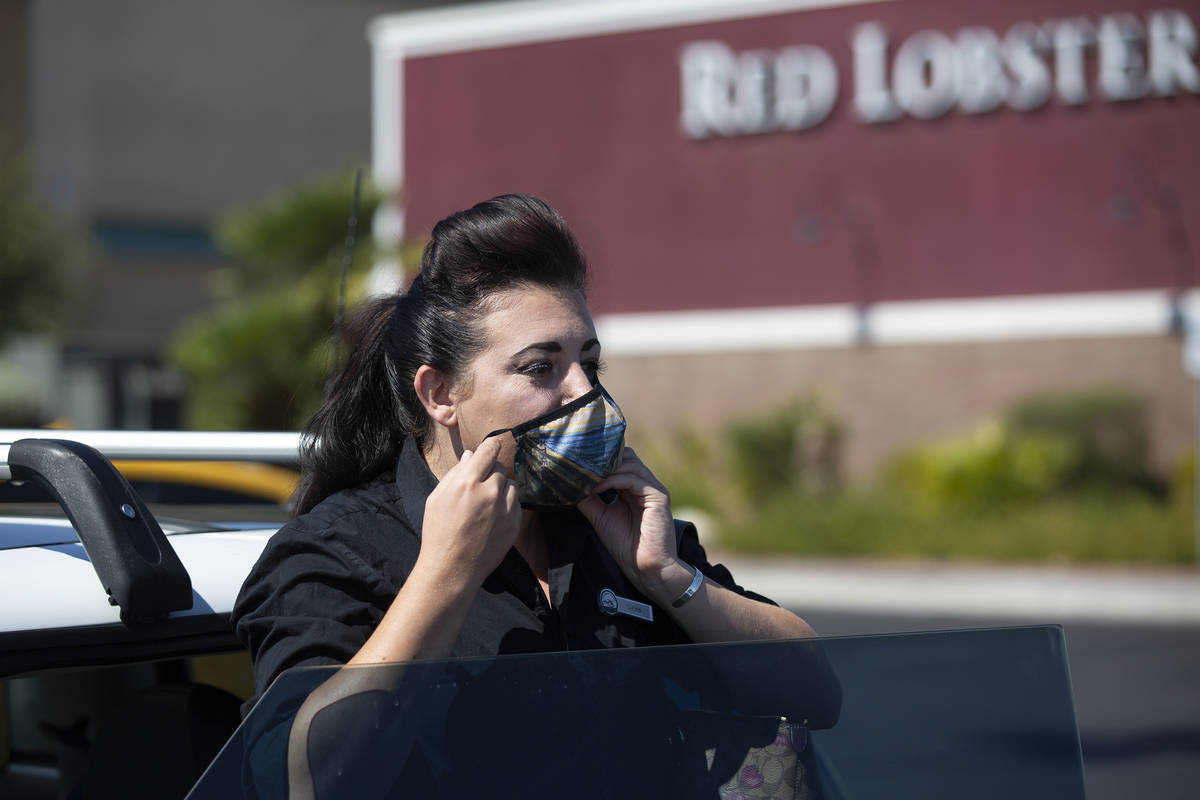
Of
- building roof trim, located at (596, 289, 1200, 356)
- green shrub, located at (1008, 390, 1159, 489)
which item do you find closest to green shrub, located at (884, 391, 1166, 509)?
green shrub, located at (1008, 390, 1159, 489)

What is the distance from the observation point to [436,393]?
2137mm

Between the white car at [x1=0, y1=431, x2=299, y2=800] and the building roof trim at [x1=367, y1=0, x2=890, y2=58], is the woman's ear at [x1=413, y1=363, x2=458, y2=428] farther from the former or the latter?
the building roof trim at [x1=367, y1=0, x2=890, y2=58]

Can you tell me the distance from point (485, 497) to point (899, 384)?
1747 centimetres

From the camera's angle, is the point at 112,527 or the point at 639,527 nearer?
the point at 112,527

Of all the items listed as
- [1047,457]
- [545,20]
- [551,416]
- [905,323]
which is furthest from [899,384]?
[551,416]

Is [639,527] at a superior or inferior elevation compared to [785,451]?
superior

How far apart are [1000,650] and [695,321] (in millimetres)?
18520

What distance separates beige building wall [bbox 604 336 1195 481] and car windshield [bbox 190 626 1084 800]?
16776 mm

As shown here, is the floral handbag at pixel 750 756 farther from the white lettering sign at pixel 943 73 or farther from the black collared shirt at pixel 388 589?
the white lettering sign at pixel 943 73

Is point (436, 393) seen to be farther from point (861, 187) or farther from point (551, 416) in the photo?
point (861, 187)

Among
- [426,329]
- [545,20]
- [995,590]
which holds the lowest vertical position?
[995,590]

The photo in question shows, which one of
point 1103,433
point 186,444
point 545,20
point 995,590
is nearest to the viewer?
point 186,444

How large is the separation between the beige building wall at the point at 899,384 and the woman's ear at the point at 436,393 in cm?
1665

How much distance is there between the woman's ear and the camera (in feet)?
6.97
